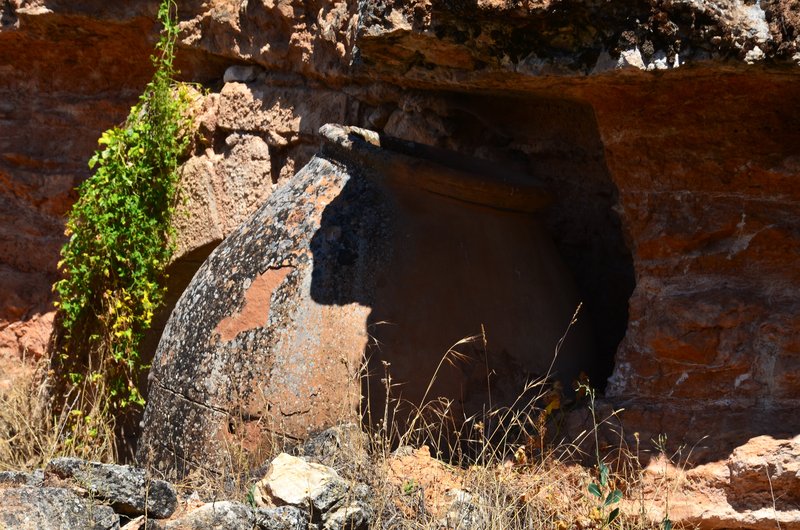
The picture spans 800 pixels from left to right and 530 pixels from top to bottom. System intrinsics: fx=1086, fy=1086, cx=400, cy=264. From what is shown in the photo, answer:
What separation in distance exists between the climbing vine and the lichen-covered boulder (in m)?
1.12

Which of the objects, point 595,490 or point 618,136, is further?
point 618,136

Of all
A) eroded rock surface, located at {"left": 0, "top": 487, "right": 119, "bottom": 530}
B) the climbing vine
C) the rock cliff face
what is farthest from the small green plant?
the climbing vine

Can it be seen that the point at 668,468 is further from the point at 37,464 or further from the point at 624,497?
the point at 37,464

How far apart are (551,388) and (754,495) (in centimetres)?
80

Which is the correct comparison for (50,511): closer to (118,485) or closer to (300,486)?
(118,485)

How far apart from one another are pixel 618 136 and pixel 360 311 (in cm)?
99

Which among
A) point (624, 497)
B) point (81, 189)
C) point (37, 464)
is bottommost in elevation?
point (37, 464)

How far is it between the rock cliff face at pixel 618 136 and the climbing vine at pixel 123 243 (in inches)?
5.2

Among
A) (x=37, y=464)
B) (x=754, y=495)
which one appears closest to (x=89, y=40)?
(x=37, y=464)

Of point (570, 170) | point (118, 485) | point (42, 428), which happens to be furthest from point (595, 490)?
point (42, 428)

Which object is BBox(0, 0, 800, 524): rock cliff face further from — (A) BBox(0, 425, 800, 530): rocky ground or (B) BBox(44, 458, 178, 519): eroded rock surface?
(B) BBox(44, 458, 178, 519): eroded rock surface

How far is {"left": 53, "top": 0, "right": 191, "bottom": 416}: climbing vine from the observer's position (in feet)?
16.2

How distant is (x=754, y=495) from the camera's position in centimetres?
301

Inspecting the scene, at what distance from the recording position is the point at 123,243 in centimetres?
498
